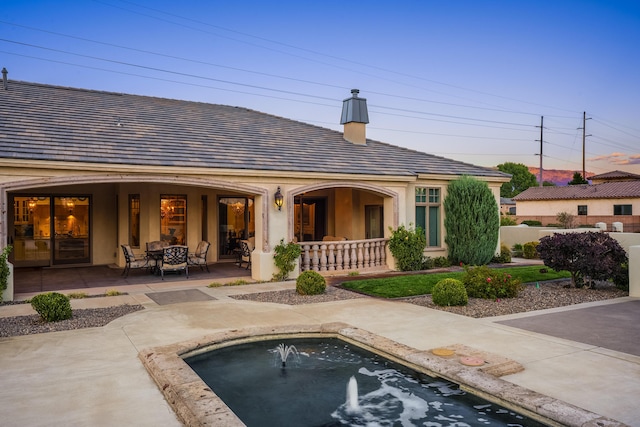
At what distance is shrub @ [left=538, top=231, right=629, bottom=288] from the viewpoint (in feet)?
37.9

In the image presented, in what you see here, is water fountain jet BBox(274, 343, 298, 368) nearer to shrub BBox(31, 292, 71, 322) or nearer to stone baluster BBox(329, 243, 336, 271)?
shrub BBox(31, 292, 71, 322)

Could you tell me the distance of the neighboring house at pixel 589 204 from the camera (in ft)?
140

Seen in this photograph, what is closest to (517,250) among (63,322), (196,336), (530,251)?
(530,251)

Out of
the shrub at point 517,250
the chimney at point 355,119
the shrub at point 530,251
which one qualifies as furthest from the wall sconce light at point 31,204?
the shrub at point 517,250

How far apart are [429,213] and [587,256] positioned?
242 inches

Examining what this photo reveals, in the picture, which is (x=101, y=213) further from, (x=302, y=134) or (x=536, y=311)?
(x=536, y=311)

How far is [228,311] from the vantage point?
938 cm

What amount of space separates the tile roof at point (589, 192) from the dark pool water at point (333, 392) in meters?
45.2

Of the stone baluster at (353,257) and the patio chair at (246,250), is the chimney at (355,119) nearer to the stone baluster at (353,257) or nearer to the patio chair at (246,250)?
the stone baluster at (353,257)

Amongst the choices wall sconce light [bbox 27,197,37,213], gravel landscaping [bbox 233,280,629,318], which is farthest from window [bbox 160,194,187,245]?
gravel landscaping [bbox 233,280,629,318]

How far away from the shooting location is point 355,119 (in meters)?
18.6

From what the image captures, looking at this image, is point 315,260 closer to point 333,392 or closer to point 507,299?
point 507,299

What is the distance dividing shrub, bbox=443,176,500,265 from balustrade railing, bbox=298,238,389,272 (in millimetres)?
2888

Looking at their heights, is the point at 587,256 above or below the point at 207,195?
below
